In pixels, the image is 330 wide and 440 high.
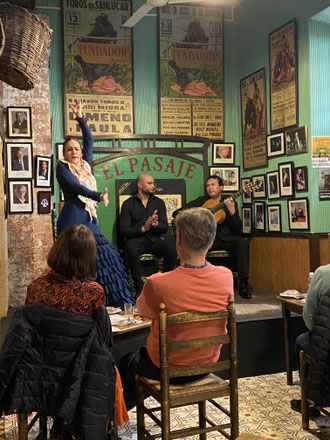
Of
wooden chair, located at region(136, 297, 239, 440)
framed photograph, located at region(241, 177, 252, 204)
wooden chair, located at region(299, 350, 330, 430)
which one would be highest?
framed photograph, located at region(241, 177, 252, 204)

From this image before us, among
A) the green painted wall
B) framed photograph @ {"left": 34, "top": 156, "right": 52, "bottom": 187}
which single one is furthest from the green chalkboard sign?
framed photograph @ {"left": 34, "top": 156, "right": 52, "bottom": 187}

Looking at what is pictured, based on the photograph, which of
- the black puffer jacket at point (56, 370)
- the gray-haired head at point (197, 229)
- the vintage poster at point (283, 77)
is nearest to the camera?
the black puffer jacket at point (56, 370)

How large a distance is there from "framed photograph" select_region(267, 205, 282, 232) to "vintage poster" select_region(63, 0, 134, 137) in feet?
7.52

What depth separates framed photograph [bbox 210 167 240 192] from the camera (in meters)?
7.66

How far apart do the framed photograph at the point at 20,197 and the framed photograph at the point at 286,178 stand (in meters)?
3.10

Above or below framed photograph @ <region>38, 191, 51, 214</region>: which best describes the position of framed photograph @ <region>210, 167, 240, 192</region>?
above

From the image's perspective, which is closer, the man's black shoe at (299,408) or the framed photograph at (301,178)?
the man's black shoe at (299,408)

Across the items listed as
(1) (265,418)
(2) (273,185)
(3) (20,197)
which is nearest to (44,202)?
(3) (20,197)

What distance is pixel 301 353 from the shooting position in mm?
3418

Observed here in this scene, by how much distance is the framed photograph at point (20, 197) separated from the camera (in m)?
5.84

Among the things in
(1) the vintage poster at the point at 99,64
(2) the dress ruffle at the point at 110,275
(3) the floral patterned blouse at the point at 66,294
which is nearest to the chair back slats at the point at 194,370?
(3) the floral patterned blouse at the point at 66,294

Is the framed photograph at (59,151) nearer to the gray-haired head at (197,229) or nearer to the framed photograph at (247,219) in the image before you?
the framed photograph at (247,219)

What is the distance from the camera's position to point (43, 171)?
605 cm

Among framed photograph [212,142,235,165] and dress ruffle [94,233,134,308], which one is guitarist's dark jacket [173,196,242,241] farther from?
dress ruffle [94,233,134,308]
